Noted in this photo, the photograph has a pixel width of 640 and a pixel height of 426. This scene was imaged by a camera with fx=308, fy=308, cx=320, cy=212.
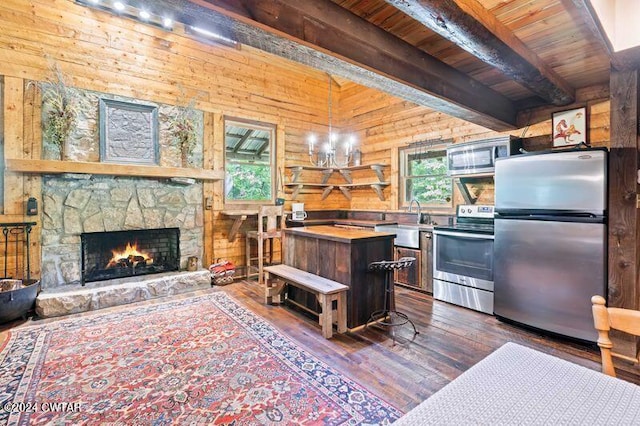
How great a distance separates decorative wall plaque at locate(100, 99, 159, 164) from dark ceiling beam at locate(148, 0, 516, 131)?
3198 mm

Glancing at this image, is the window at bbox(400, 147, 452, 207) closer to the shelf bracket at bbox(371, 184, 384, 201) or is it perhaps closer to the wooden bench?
the shelf bracket at bbox(371, 184, 384, 201)

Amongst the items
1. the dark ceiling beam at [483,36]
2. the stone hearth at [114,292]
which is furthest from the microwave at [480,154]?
the stone hearth at [114,292]

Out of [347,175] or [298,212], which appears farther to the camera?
[347,175]

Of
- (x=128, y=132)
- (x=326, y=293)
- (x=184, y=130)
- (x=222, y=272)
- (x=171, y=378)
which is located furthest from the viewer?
(x=222, y=272)

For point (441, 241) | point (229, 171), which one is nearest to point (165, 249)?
point (229, 171)

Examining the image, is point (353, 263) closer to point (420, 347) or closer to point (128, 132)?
point (420, 347)

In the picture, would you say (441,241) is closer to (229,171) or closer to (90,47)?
(229,171)

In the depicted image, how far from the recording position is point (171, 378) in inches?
90.8

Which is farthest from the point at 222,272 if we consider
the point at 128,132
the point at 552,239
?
the point at 552,239

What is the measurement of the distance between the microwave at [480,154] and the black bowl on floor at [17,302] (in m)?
5.24

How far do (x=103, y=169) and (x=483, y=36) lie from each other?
4.34 metres

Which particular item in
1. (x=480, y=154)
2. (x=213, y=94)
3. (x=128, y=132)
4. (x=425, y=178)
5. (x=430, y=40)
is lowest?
(x=425, y=178)

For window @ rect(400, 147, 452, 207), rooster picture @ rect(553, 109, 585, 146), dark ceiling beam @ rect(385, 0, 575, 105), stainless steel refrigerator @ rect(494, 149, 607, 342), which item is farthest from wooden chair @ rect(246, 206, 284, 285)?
rooster picture @ rect(553, 109, 585, 146)

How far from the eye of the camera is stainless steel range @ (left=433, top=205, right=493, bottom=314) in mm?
3603
